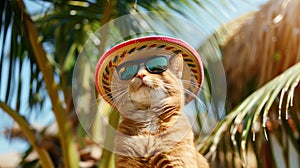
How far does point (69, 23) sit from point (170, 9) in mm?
640

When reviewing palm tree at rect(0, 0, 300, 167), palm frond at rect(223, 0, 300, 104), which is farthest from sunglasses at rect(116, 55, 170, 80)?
palm frond at rect(223, 0, 300, 104)

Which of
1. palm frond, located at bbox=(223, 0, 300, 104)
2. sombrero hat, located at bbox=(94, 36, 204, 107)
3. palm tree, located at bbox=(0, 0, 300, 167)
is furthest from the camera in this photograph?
palm frond, located at bbox=(223, 0, 300, 104)

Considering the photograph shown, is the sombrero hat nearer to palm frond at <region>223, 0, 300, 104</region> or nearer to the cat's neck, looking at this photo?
the cat's neck

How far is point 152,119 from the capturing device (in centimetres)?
81

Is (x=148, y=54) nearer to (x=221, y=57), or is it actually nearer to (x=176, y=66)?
(x=176, y=66)

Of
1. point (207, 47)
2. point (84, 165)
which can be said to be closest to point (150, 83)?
point (207, 47)

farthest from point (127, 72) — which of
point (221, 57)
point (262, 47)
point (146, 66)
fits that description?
point (262, 47)

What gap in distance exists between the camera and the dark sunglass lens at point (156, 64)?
31.5 inches

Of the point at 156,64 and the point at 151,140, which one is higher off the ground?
the point at 156,64

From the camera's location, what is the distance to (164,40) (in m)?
0.79

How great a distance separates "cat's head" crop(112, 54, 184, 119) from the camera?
2.62 feet

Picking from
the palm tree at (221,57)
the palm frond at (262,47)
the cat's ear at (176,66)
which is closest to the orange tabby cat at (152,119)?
the cat's ear at (176,66)

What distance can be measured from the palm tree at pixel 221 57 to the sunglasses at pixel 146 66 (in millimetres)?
945

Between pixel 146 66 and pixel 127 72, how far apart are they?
0.03 metres
